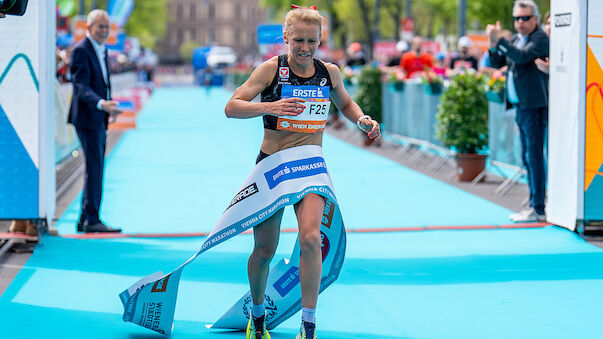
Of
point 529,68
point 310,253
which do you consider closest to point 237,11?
point 529,68

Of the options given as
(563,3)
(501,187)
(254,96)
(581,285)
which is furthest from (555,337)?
(501,187)

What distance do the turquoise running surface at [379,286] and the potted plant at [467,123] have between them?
15.3 feet

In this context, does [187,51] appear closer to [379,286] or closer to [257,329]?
[379,286]

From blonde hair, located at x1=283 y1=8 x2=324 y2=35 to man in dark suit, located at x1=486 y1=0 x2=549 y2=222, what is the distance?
5.28 meters

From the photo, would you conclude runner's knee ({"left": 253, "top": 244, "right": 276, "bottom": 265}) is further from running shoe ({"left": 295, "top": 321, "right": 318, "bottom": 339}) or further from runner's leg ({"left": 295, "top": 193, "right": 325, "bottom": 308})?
running shoe ({"left": 295, "top": 321, "right": 318, "bottom": 339})

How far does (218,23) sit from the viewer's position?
167750mm

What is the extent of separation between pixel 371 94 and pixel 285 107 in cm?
1564

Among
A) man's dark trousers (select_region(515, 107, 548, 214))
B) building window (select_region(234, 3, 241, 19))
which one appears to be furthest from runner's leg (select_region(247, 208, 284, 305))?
building window (select_region(234, 3, 241, 19))

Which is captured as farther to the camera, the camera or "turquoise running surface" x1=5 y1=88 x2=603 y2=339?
the camera

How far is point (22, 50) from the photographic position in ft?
28.4

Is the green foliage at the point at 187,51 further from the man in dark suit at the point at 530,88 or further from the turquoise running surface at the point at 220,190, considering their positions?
the man in dark suit at the point at 530,88

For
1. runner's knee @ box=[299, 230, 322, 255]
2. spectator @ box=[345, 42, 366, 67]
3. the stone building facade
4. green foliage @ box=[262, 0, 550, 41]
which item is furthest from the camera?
the stone building facade

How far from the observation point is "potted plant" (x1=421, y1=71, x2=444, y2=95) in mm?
16672

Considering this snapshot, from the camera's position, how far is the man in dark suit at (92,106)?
9.54 m
